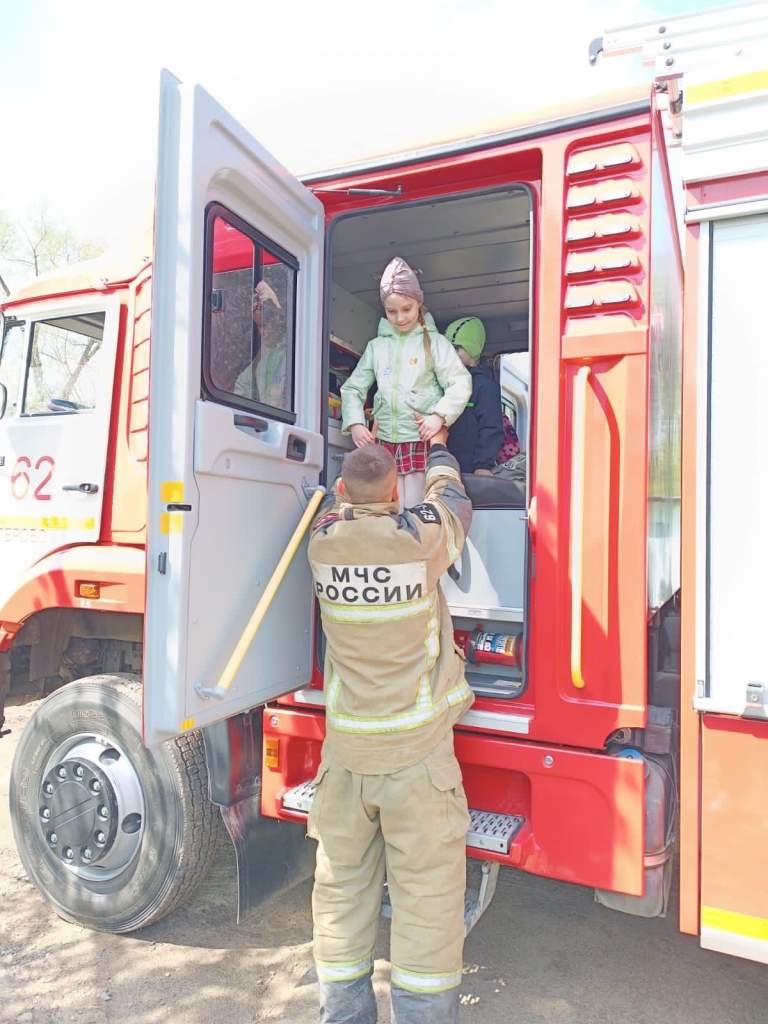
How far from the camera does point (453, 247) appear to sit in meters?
3.97

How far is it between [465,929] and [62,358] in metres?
2.94

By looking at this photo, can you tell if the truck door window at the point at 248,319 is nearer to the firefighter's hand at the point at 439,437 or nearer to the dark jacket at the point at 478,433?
the firefighter's hand at the point at 439,437

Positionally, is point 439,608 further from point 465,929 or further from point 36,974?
point 36,974

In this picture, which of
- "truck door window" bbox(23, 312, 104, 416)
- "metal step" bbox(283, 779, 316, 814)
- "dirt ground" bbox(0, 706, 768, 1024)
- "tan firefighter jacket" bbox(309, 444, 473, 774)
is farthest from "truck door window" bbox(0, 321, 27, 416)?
"dirt ground" bbox(0, 706, 768, 1024)

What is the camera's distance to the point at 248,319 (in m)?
2.71

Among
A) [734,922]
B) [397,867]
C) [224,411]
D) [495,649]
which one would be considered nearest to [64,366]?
[224,411]

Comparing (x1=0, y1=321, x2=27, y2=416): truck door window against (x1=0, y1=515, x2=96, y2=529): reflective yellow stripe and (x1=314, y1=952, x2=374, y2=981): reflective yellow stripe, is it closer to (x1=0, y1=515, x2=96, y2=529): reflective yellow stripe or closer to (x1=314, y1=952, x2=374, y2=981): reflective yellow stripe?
(x1=0, y1=515, x2=96, y2=529): reflective yellow stripe

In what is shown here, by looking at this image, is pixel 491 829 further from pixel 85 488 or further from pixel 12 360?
pixel 12 360

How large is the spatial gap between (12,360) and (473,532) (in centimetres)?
239

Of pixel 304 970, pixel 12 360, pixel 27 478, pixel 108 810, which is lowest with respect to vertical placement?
pixel 304 970

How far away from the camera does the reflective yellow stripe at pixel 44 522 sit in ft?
10.7

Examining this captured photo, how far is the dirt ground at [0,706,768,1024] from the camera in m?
2.68

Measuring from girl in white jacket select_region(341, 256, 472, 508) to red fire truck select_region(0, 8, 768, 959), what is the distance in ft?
0.99

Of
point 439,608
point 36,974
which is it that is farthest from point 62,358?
point 36,974
